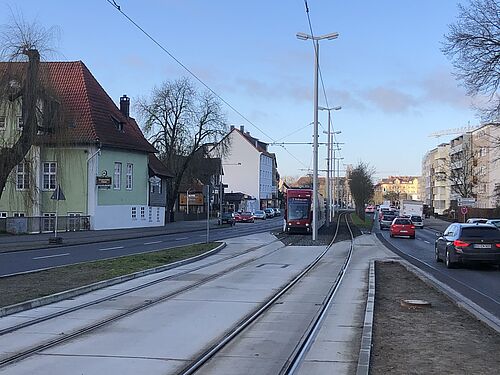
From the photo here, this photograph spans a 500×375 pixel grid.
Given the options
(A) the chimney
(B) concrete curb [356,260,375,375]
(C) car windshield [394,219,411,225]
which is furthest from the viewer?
(A) the chimney

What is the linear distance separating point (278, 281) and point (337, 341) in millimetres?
8144

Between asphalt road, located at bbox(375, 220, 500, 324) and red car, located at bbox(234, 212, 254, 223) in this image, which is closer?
asphalt road, located at bbox(375, 220, 500, 324)

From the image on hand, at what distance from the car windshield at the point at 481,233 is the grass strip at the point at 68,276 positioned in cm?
947

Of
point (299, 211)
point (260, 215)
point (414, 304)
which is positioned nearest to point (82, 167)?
point (299, 211)

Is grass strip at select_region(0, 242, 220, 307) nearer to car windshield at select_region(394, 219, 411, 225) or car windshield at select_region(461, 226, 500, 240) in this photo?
car windshield at select_region(461, 226, 500, 240)

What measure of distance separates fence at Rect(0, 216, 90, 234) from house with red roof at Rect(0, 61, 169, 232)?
0.22ft

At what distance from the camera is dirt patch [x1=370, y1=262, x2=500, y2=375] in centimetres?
745

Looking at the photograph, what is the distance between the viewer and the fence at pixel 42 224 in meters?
39.2

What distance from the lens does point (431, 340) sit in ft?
29.6

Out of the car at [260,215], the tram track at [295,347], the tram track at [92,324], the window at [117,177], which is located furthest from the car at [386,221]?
the tram track at [295,347]

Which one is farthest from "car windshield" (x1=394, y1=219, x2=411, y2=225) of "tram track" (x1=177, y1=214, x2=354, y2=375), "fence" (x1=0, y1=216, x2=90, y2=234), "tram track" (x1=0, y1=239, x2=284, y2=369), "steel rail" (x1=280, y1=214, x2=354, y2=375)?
"steel rail" (x1=280, y1=214, x2=354, y2=375)

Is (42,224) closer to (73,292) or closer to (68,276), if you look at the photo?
(68,276)

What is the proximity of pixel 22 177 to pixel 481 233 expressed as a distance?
81.9 feet

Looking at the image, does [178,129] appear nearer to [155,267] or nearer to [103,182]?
[103,182]
